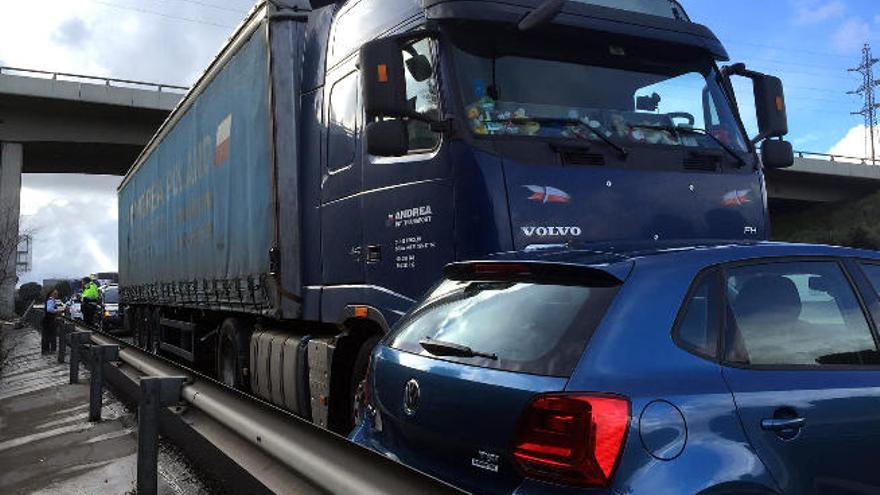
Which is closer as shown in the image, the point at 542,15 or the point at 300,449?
the point at 300,449

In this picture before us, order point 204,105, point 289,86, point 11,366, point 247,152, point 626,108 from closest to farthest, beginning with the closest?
point 626,108, point 289,86, point 247,152, point 204,105, point 11,366

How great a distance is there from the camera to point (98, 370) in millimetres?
7863

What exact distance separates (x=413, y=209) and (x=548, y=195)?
3.08 ft

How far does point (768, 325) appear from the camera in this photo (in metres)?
2.98

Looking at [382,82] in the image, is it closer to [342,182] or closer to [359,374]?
[342,182]

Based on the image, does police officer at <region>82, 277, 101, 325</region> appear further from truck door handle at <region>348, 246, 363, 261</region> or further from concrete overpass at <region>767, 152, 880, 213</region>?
concrete overpass at <region>767, 152, 880, 213</region>

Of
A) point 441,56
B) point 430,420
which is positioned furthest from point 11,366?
point 430,420

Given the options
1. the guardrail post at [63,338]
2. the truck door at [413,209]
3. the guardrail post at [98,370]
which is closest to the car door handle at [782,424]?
the truck door at [413,209]

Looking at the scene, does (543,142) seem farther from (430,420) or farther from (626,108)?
(430,420)

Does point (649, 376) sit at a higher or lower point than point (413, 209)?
lower

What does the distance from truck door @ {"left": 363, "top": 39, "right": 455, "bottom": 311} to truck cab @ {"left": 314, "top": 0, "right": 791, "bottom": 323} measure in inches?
0.5

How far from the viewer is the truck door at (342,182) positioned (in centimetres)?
606

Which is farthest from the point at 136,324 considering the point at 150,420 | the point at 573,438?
the point at 573,438

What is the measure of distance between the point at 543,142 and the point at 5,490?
4.53m
